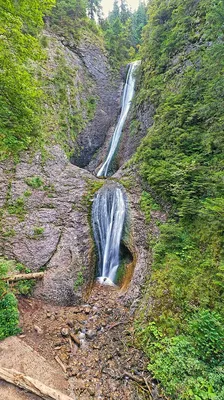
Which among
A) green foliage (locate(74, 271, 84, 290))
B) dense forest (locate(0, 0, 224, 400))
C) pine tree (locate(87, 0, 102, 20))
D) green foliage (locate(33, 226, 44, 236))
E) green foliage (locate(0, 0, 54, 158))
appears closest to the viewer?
dense forest (locate(0, 0, 224, 400))

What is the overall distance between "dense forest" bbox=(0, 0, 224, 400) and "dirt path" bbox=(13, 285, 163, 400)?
15.5 inches

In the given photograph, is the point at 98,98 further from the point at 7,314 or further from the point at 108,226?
the point at 7,314

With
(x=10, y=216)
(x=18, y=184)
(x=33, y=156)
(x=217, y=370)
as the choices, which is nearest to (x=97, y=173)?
(x=33, y=156)

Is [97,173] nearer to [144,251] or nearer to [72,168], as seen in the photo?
[72,168]

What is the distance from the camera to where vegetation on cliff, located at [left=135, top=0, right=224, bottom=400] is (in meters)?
4.04

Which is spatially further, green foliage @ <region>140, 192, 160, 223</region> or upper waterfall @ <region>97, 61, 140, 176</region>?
upper waterfall @ <region>97, 61, 140, 176</region>

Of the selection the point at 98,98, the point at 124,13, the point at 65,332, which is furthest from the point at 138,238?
the point at 124,13

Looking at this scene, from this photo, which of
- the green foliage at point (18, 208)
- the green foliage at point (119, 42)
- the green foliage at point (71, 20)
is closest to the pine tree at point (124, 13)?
the green foliage at point (119, 42)

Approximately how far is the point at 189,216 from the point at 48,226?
5117 mm

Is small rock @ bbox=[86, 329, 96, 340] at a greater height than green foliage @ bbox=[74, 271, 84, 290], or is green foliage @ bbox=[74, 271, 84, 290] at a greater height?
green foliage @ bbox=[74, 271, 84, 290]

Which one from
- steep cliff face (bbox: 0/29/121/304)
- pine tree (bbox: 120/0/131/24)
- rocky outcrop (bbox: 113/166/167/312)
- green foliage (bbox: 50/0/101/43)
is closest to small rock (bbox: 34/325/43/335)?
steep cliff face (bbox: 0/29/121/304)

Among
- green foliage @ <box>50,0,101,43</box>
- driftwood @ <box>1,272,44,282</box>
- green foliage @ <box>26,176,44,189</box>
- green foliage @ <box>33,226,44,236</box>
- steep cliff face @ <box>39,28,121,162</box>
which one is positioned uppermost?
green foliage @ <box>50,0,101,43</box>

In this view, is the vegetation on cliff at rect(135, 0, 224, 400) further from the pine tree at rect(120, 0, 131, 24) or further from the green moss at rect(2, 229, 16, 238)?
the pine tree at rect(120, 0, 131, 24)

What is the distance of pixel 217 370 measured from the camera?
12.1 ft
